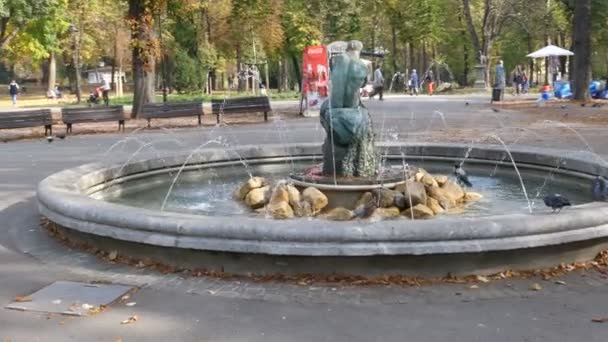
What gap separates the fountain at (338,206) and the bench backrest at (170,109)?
35.7 feet

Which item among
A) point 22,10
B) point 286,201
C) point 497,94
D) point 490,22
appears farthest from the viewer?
point 490,22

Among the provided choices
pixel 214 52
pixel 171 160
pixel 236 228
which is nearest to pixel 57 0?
pixel 214 52

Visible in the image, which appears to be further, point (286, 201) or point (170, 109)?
point (170, 109)

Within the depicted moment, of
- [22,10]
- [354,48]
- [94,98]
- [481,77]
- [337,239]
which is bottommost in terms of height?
[337,239]

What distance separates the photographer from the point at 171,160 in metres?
11.7

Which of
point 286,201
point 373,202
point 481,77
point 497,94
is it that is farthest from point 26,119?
point 481,77

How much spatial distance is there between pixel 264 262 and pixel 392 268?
111cm

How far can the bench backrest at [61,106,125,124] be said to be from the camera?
2097 cm

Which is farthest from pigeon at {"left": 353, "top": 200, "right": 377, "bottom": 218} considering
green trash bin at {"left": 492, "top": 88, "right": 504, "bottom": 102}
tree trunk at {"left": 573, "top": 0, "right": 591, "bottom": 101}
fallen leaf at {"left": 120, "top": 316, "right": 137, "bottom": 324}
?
green trash bin at {"left": 492, "top": 88, "right": 504, "bottom": 102}

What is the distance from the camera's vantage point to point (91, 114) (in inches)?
840

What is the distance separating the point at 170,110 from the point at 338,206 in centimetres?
1523

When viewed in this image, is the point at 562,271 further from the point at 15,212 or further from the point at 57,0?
the point at 57,0

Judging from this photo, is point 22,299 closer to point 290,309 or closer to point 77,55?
point 290,309

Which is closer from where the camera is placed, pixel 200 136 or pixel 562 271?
pixel 562 271
